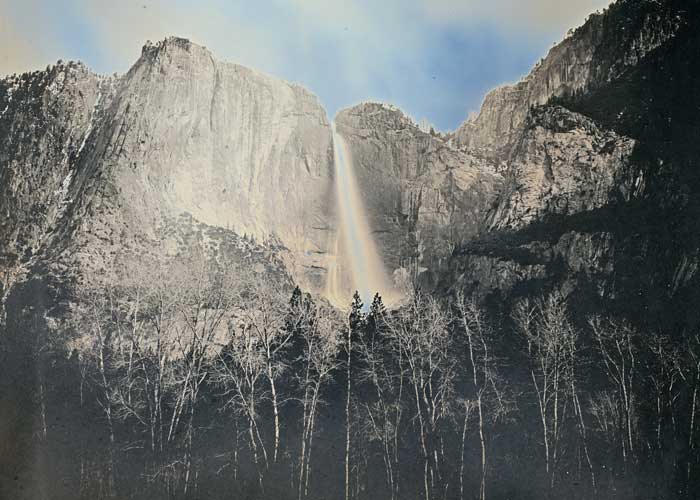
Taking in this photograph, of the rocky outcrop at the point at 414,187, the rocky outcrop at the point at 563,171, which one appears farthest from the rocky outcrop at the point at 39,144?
the rocky outcrop at the point at 563,171

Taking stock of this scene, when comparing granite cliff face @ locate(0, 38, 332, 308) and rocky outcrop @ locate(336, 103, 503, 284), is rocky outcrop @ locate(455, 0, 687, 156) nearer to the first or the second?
rocky outcrop @ locate(336, 103, 503, 284)

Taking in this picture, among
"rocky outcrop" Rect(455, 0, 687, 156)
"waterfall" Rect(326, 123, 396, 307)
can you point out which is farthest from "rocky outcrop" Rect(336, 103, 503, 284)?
"rocky outcrop" Rect(455, 0, 687, 156)

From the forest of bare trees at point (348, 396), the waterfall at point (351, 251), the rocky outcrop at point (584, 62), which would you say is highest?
the rocky outcrop at point (584, 62)

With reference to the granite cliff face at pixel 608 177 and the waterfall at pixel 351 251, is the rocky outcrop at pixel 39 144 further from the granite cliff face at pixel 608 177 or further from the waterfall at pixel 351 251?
the granite cliff face at pixel 608 177

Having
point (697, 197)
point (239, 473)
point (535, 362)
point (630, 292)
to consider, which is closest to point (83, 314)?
point (239, 473)

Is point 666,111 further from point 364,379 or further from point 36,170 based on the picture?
point 36,170

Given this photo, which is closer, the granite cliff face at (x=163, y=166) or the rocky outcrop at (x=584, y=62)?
the rocky outcrop at (x=584, y=62)

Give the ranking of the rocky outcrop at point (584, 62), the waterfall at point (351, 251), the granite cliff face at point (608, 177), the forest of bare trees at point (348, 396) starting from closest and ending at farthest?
the forest of bare trees at point (348, 396) < the granite cliff face at point (608, 177) < the rocky outcrop at point (584, 62) < the waterfall at point (351, 251)
